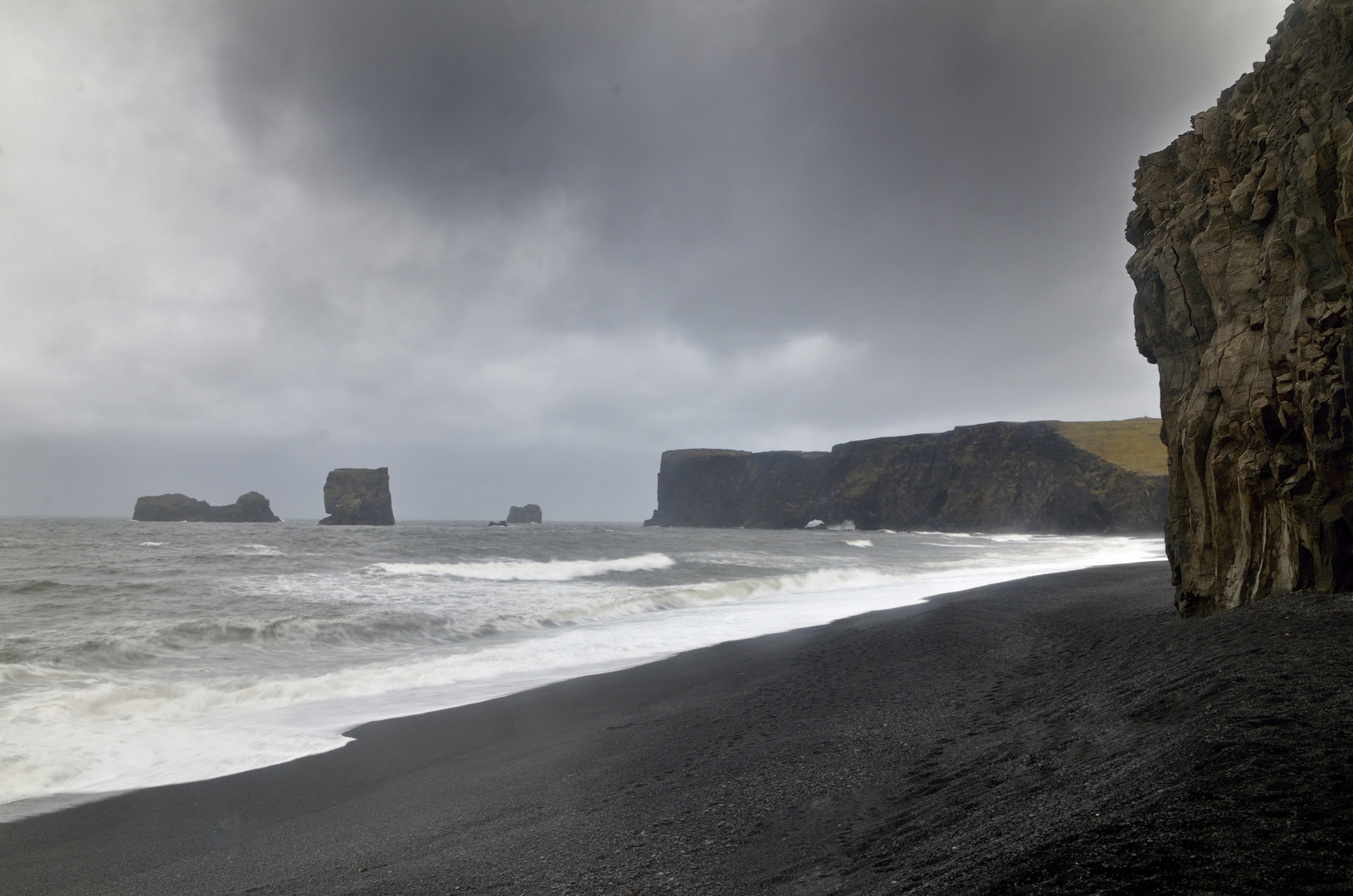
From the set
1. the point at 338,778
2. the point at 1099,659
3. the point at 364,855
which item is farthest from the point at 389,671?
the point at 1099,659

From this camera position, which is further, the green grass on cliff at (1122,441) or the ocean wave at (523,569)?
the green grass on cliff at (1122,441)

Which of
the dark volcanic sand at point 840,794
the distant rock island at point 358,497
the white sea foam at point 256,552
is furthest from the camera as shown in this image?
the distant rock island at point 358,497

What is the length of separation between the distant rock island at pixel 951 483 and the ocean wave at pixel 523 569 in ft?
188

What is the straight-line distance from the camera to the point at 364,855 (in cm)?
436

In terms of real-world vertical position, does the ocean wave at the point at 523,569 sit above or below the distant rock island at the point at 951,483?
below

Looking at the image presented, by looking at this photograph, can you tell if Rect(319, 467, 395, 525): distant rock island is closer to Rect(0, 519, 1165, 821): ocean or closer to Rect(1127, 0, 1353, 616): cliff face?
Rect(0, 519, 1165, 821): ocean

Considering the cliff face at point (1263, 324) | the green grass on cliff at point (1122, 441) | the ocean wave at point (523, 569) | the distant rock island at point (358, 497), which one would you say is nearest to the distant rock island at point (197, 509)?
the distant rock island at point (358, 497)

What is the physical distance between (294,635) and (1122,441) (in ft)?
298

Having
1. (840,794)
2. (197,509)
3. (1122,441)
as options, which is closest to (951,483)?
(1122,441)

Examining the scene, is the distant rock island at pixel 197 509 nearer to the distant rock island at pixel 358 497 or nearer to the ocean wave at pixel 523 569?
the distant rock island at pixel 358 497

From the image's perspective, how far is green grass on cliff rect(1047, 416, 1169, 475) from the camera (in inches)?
2867

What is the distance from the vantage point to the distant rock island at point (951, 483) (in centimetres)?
7256

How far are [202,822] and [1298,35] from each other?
13503 millimetres

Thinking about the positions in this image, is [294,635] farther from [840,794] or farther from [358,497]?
Answer: [358,497]
